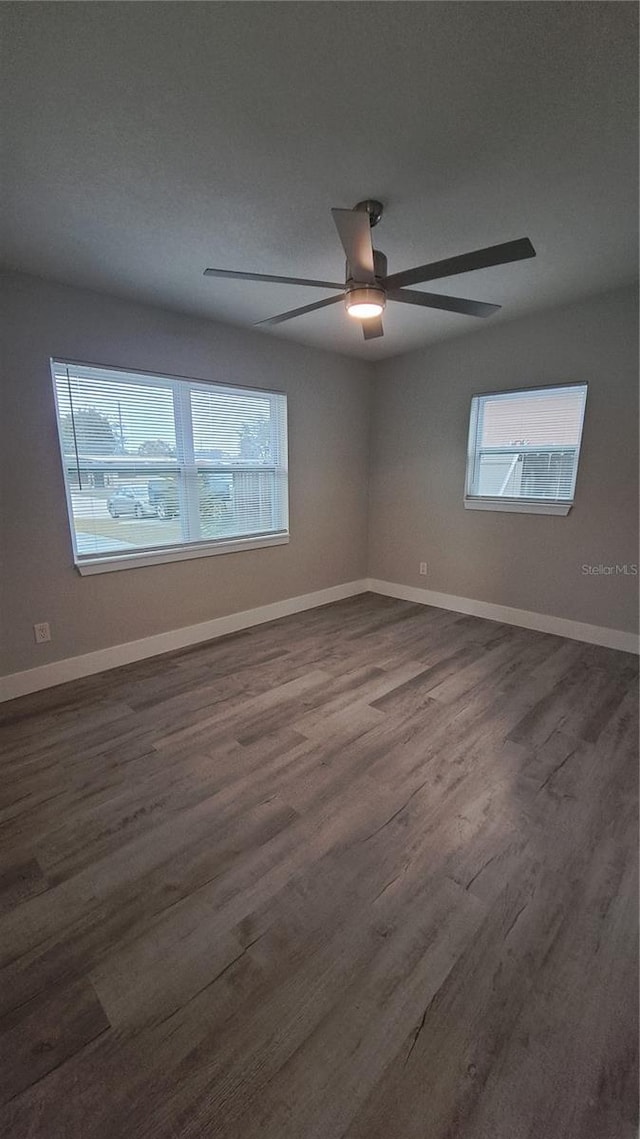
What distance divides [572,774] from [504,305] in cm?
302

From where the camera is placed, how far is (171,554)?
10.7ft

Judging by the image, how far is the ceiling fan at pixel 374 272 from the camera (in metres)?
1.53

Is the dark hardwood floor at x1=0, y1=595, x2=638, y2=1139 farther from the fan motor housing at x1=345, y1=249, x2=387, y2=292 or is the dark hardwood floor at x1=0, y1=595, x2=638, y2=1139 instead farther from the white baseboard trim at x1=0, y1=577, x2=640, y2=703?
the fan motor housing at x1=345, y1=249, x2=387, y2=292

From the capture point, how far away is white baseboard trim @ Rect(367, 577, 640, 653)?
3.25 metres

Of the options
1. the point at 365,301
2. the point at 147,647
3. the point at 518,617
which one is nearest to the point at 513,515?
the point at 518,617

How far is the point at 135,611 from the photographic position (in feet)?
10.3

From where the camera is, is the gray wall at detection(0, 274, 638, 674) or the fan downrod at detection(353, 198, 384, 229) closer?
the fan downrod at detection(353, 198, 384, 229)

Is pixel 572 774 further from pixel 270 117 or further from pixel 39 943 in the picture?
pixel 270 117

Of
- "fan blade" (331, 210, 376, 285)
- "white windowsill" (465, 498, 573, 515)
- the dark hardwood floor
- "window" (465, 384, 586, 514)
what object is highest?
"fan blade" (331, 210, 376, 285)

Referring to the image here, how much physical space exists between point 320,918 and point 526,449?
3488mm

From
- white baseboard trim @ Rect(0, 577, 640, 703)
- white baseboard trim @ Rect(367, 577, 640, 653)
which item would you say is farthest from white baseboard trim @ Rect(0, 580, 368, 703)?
white baseboard trim @ Rect(367, 577, 640, 653)

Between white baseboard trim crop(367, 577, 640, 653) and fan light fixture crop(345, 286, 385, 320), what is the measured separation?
2.76 m

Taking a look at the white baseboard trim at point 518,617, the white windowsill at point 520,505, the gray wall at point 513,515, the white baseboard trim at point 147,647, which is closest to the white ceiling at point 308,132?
the gray wall at point 513,515

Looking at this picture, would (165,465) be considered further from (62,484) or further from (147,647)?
(147,647)
